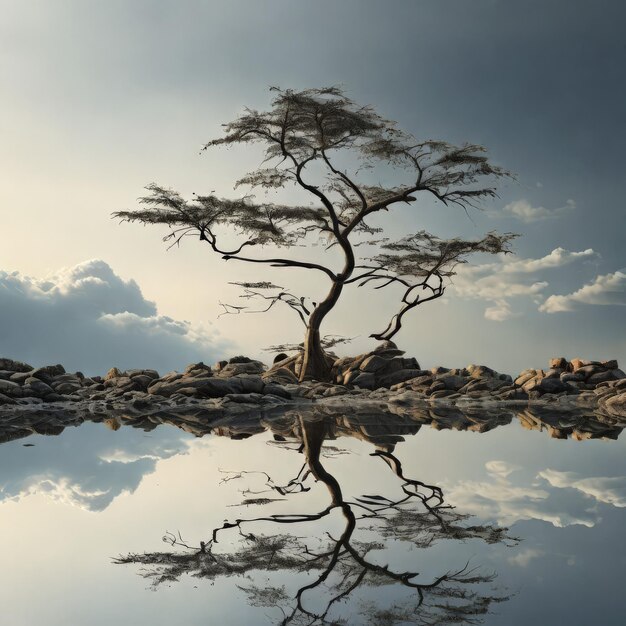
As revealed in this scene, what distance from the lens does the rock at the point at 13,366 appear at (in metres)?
19.4

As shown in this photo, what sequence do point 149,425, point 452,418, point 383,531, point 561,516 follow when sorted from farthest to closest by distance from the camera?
point 452,418 → point 149,425 → point 561,516 → point 383,531

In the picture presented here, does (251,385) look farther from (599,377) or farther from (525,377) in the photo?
(599,377)

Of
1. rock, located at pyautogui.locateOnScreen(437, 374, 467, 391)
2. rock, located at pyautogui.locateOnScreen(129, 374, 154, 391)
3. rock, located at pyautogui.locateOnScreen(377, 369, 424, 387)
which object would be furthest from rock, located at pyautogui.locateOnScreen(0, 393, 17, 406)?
rock, located at pyautogui.locateOnScreen(437, 374, 467, 391)

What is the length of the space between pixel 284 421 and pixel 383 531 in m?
7.73

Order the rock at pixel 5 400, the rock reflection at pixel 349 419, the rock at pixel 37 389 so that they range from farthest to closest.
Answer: the rock at pixel 37 389, the rock at pixel 5 400, the rock reflection at pixel 349 419

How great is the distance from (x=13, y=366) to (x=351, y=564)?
18142 millimetres

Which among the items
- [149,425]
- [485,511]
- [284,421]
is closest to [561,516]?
[485,511]

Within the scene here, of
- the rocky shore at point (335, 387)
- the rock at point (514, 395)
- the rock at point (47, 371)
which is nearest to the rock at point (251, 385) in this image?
the rocky shore at point (335, 387)

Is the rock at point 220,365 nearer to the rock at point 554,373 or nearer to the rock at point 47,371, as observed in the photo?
the rock at point 47,371

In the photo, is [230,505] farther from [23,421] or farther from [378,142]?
[378,142]

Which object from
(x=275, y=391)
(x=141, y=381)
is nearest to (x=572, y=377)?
(x=275, y=391)

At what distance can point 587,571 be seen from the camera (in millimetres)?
3629

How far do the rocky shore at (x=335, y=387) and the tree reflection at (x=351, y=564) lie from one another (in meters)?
9.73

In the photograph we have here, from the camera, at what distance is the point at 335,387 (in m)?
18.4
